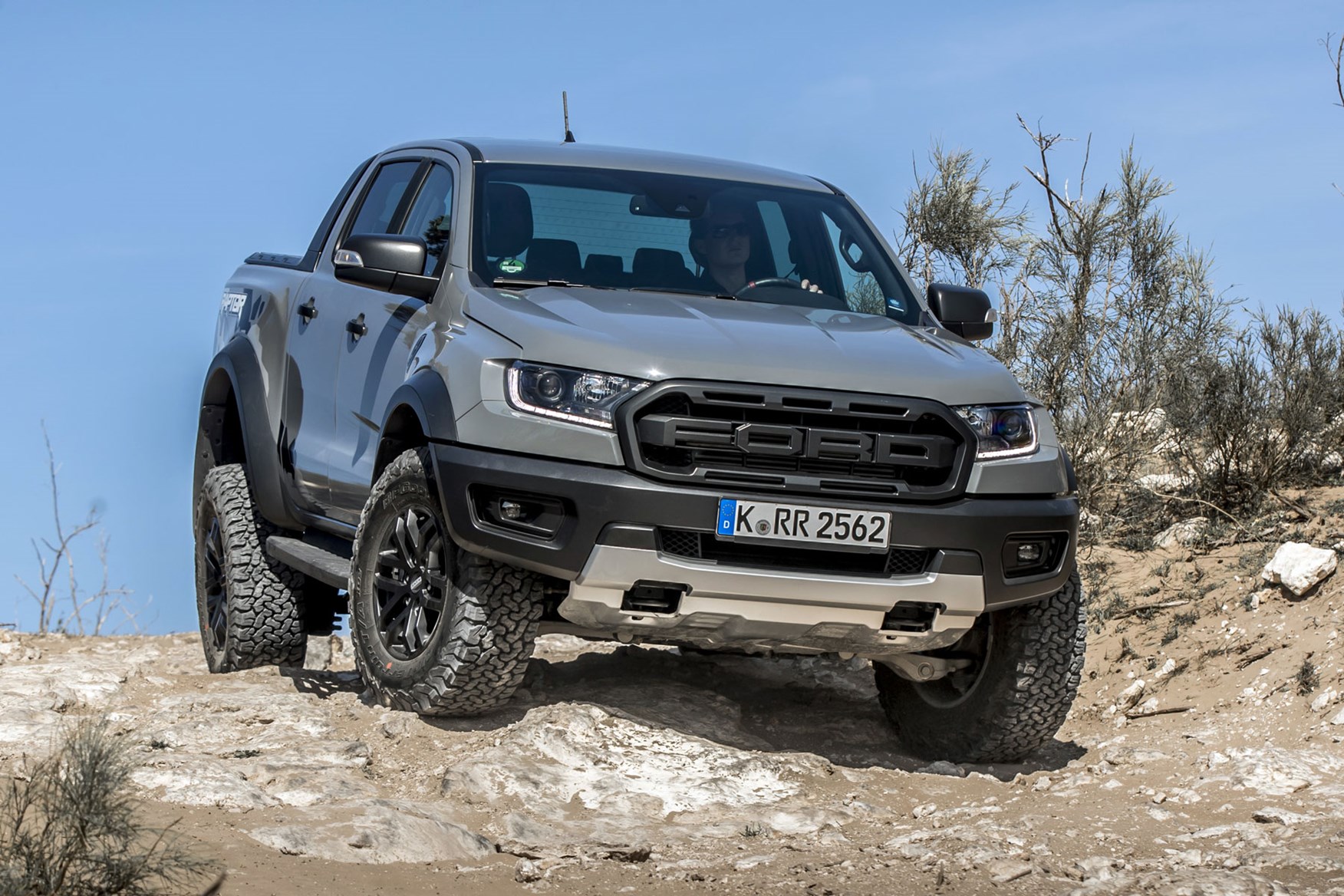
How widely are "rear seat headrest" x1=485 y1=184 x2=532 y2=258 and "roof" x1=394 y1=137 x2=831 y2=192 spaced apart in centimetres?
20

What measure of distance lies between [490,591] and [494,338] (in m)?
0.84

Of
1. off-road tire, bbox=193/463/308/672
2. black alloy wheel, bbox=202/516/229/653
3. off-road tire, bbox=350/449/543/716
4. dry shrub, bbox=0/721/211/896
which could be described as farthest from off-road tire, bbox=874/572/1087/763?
black alloy wheel, bbox=202/516/229/653

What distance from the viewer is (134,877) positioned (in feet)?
12.2

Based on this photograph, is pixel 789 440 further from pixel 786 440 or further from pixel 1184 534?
pixel 1184 534

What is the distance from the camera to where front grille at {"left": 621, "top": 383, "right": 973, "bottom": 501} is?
16.2ft

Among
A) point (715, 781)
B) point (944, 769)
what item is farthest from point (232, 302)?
point (944, 769)

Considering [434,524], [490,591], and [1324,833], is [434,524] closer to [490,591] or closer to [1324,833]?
[490,591]

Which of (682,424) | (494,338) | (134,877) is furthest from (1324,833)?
(134,877)

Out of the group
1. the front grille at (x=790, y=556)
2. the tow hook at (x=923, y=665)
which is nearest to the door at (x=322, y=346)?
the front grille at (x=790, y=556)

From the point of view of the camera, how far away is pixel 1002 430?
5.39 meters

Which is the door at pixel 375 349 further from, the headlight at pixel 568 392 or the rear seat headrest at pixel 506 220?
the headlight at pixel 568 392

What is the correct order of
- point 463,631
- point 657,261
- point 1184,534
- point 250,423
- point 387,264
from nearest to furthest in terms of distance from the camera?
point 463,631 → point 387,264 → point 657,261 → point 250,423 → point 1184,534

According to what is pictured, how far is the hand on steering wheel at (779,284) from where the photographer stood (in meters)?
6.15

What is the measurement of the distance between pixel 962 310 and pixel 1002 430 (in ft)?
3.39
